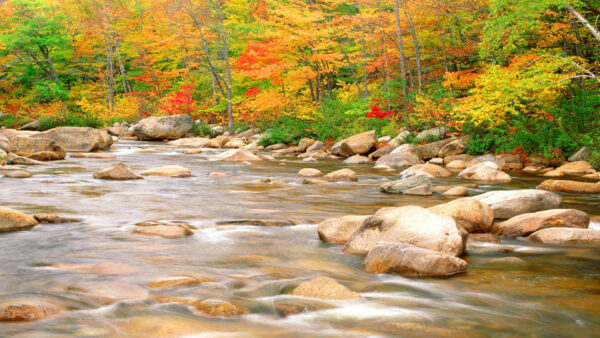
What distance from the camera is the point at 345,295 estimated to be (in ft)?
11.9

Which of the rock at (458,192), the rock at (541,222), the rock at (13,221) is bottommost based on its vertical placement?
the rock at (458,192)

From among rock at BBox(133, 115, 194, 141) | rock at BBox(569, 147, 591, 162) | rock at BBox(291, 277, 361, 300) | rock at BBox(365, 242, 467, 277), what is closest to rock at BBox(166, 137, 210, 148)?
rock at BBox(133, 115, 194, 141)

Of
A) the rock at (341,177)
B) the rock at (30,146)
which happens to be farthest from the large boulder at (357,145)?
the rock at (30,146)

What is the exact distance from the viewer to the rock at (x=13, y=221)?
216 inches

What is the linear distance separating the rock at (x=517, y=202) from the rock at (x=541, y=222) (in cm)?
73

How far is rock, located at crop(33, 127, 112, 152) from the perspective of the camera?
18469 mm

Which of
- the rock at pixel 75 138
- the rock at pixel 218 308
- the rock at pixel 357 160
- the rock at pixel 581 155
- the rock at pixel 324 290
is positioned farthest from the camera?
the rock at pixel 75 138

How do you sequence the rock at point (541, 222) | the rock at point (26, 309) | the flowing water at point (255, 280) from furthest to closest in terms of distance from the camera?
the rock at point (541, 222) < the flowing water at point (255, 280) < the rock at point (26, 309)

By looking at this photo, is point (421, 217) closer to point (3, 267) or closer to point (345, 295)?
point (345, 295)

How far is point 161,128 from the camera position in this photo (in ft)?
84.1

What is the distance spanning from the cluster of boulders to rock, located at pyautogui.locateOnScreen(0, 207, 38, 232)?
3359 millimetres

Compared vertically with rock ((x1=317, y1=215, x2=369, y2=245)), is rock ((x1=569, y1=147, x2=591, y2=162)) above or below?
below

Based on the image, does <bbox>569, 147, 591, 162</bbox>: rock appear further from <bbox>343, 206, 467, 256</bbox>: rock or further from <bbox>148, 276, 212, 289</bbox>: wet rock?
<bbox>148, 276, 212, 289</bbox>: wet rock

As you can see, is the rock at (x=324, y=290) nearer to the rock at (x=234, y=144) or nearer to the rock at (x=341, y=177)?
the rock at (x=341, y=177)
